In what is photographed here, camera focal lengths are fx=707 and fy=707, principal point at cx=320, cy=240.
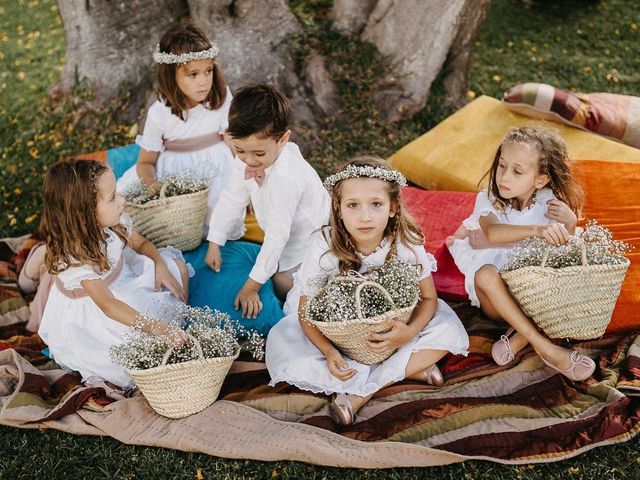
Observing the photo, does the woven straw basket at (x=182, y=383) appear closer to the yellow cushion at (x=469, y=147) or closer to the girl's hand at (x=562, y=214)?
the girl's hand at (x=562, y=214)

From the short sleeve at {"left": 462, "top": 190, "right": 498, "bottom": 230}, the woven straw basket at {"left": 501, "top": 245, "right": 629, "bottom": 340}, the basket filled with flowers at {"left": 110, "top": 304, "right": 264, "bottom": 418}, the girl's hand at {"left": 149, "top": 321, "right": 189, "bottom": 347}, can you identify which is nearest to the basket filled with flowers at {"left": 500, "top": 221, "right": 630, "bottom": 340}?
the woven straw basket at {"left": 501, "top": 245, "right": 629, "bottom": 340}

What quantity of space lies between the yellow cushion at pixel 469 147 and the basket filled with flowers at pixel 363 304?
1733mm

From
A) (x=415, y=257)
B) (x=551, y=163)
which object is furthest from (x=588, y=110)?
(x=415, y=257)

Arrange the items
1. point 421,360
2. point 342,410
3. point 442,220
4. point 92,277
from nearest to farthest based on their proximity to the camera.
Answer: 1. point 342,410
2. point 421,360
3. point 92,277
4. point 442,220

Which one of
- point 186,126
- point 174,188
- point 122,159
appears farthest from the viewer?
point 122,159

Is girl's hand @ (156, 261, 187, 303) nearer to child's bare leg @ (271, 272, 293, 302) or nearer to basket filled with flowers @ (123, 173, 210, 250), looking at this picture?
basket filled with flowers @ (123, 173, 210, 250)

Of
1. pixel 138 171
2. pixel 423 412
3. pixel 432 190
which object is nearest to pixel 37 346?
pixel 138 171

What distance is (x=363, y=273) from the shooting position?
134 inches

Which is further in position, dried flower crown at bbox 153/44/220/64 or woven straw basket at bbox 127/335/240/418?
dried flower crown at bbox 153/44/220/64

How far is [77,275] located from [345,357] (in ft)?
4.58

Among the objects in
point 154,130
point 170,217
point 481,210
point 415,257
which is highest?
point 154,130

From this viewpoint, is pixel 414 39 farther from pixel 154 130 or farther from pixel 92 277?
pixel 92 277

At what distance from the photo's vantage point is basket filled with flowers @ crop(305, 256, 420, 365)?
3.07 m

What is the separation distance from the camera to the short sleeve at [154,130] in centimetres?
461
